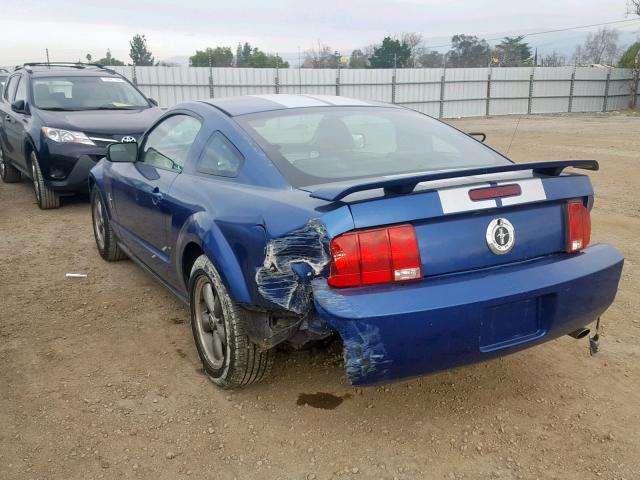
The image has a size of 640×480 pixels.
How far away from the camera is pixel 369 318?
221 centimetres

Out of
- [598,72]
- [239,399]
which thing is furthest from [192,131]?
[598,72]

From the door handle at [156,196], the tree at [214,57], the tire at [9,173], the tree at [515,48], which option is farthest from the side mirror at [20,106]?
the tree at [515,48]

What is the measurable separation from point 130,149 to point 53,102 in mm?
4416

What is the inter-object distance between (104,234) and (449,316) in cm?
375

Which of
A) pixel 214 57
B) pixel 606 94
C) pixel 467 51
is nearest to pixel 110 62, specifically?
pixel 214 57

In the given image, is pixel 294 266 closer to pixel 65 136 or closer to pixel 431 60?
pixel 65 136

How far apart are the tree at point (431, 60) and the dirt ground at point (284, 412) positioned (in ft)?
181

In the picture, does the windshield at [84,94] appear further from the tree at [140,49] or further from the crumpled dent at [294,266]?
the tree at [140,49]

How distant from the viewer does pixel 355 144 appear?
3201 millimetres

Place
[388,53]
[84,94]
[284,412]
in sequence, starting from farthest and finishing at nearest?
[388,53] < [84,94] < [284,412]

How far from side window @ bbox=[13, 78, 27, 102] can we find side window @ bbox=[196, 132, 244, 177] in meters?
5.87

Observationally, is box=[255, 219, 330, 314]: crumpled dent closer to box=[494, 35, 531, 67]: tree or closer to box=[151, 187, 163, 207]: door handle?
box=[151, 187, 163, 207]: door handle

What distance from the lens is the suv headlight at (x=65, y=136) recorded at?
7059 mm

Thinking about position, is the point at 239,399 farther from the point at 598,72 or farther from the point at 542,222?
the point at 598,72
